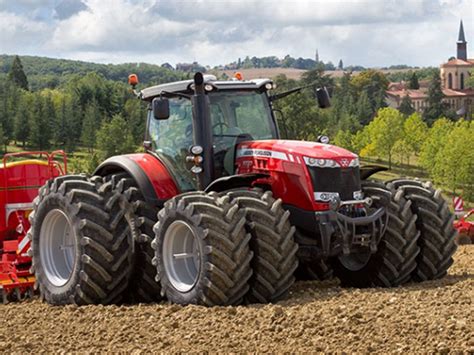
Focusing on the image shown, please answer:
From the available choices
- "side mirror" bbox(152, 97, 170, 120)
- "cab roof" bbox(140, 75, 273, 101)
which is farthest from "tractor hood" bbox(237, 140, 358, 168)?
"side mirror" bbox(152, 97, 170, 120)

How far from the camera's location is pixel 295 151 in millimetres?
9008

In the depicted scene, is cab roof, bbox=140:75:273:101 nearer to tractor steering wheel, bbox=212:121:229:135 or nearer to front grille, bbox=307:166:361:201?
tractor steering wheel, bbox=212:121:229:135

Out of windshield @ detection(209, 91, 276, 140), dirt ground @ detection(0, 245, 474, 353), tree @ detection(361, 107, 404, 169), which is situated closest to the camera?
dirt ground @ detection(0, 245, 474, 353)

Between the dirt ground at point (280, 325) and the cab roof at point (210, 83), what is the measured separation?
7.79 ft

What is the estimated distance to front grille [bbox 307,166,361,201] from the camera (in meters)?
8.91

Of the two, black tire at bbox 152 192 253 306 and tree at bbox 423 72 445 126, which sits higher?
black tire at bbox 152 192 253 306

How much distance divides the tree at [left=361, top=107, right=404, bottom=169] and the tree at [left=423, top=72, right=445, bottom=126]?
39594 mm

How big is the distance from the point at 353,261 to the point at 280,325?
2813mm

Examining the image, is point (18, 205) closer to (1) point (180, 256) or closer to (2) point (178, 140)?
(2) point (178, 140)

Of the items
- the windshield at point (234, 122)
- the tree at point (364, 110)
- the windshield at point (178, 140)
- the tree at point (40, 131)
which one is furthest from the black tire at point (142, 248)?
the tree at point (364, 110)

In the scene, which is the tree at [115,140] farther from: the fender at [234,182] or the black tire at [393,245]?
the fender at [234,182]

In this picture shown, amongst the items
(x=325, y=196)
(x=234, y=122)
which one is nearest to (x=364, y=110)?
(x=234, y=122)

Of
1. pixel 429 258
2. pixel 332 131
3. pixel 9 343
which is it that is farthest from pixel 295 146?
pixel 332 131

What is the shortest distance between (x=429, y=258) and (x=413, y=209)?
1.80 feet
